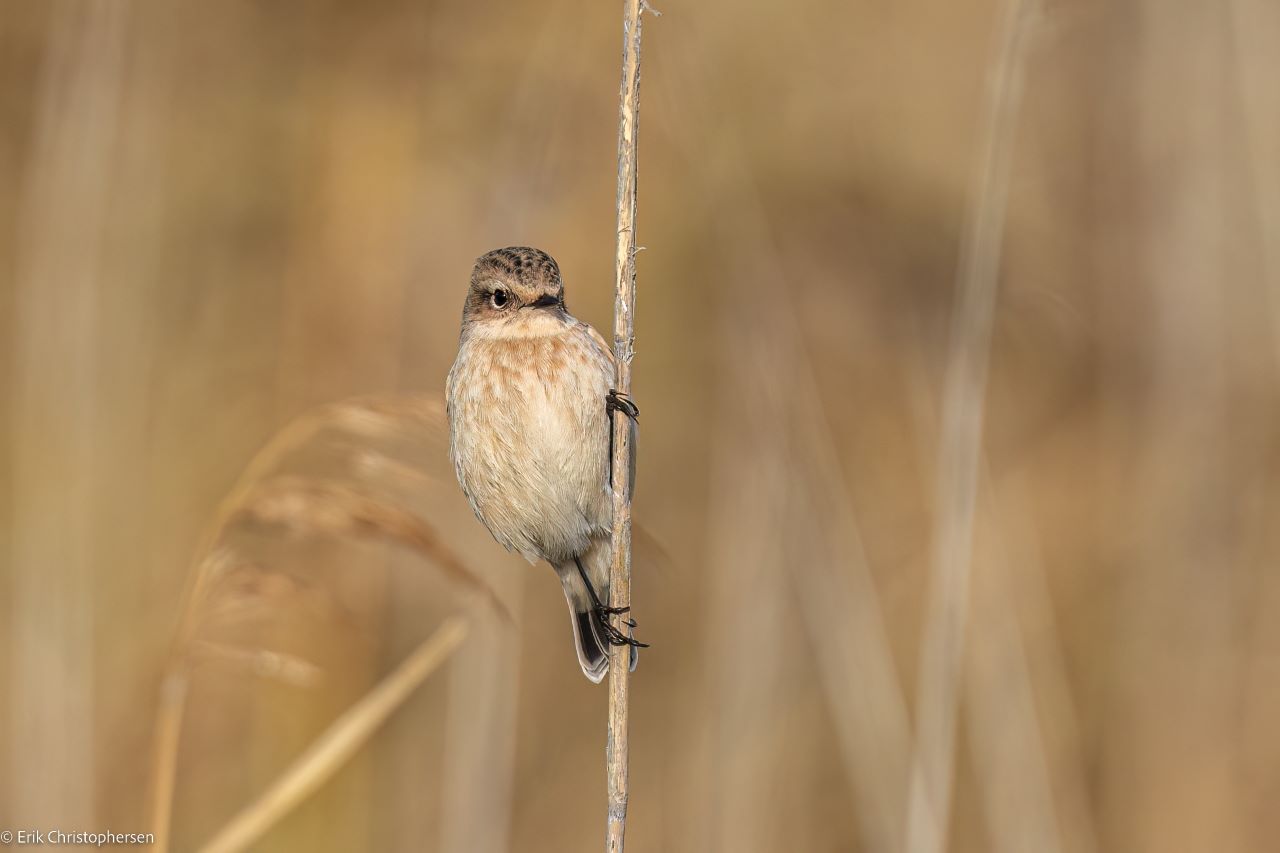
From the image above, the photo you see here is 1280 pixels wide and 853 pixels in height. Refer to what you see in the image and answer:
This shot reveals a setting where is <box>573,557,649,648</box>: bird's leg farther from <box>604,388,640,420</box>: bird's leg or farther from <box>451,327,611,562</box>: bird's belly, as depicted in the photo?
<box>604,388,640,420</box>: bird's leg

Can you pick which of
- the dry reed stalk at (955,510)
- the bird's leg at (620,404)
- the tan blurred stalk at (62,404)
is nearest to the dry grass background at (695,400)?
the tan blurred stalk at (62,404)

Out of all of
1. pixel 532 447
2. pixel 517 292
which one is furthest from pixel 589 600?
pixel 517 292

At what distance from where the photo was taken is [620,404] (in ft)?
9.48

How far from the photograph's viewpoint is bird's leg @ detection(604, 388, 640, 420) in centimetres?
280

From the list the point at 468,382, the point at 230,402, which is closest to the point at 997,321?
the point at 468,382

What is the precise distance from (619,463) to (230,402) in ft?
11.6

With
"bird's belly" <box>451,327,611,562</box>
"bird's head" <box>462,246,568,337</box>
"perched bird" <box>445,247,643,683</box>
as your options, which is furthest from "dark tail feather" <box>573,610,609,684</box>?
"bird's head" <box>462,246,568,337</box>

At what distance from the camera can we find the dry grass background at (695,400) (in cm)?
367

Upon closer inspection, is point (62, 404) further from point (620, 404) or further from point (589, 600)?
point (620, 404)

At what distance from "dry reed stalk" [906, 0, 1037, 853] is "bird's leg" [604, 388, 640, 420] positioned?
871 millimetres

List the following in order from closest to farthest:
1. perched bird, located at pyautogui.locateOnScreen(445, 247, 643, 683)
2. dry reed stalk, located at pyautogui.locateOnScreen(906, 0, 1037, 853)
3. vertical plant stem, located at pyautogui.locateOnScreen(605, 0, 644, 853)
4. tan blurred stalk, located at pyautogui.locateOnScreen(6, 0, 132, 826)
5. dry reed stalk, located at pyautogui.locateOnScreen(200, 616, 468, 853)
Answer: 1. vertical plant stem, located at pyautogui.locateOnScreen(605, 0, 644, 853)
2. dry reed stalk, located at pyautogui.locateOnScreen(200, 616, 468, 853)
3. dry reed stalk, located at pyautogui.locateOnScreen(906, 0, 1037, 853)
4. perched bird, located at pyautogui.locateOnScreen(445, 247, 643, 683)
5. tan blurred stalk, located at pyautogui.locateOnScreen(6, 0, 132, 826)

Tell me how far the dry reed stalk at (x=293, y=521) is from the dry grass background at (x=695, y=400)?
56 millimetres

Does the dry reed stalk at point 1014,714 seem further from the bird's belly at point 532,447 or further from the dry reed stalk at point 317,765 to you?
the dry reed stalk at point 317,765

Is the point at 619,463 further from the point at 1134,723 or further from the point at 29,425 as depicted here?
the point at 1134,723
